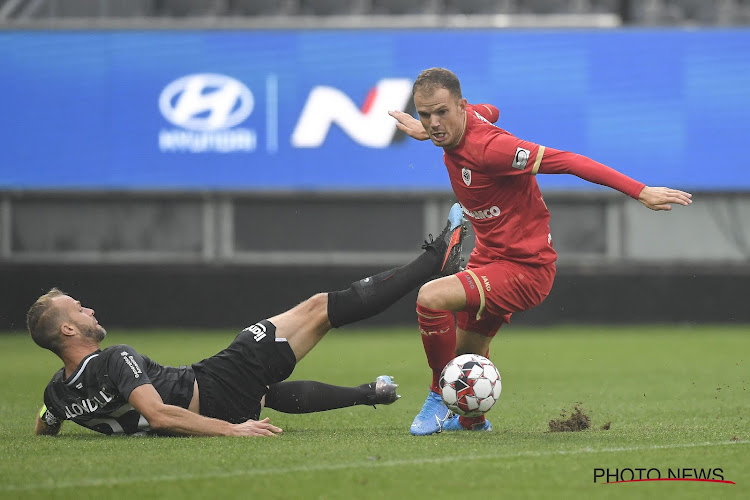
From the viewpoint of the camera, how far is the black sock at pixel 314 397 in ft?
22.2

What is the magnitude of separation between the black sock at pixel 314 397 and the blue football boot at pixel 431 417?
16.4 inches

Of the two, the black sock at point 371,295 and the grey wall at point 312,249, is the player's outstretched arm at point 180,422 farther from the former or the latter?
the grey wall at point 312,249

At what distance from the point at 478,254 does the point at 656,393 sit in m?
2.90

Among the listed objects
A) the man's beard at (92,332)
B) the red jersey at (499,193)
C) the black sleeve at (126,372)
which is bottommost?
the black sleeve at (126,372)

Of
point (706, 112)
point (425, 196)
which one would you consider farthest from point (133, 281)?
point (706, 112)

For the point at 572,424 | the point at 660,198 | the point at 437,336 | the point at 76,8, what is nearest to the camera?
the point at 660,198

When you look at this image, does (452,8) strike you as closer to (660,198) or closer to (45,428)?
(660,198)

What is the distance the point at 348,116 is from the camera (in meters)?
16.7

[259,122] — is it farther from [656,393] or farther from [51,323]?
[51,323]

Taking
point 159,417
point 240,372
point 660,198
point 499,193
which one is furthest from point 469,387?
point 159,417

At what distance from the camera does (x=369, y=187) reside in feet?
55.0

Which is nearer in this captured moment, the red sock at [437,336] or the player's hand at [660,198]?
the player's hand at [660,198]

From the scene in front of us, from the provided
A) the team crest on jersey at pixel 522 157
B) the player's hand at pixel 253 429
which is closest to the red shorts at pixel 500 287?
the team crest on jersey at pixel 522 157

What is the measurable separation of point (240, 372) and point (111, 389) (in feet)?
2.50
